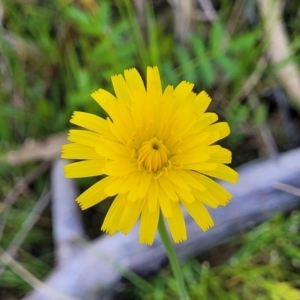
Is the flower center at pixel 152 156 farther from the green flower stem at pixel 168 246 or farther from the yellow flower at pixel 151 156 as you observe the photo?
the green flower stem at pixel 168 246

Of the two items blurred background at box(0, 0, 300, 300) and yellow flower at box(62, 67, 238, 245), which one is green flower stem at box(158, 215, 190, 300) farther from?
blurred background at box(0, 0, 300, 300)

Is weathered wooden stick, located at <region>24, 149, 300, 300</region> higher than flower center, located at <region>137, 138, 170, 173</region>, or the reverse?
flower center, located at <region>137, 138, 170, 173</region>

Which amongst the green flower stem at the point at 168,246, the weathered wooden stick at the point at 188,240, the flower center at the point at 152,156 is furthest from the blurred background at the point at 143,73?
the flower center at the point at 152,156

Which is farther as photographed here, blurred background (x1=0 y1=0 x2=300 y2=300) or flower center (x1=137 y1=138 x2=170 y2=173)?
blurred background (x1=0 y1=0 x2=300 y2=300)

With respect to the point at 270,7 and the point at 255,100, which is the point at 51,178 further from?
the point at 270,7

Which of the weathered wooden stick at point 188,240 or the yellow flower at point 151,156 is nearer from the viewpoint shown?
the yellow flower at point 151,156

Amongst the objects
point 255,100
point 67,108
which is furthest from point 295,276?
point 67,108

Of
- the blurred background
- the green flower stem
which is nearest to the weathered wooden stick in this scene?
the blurred background

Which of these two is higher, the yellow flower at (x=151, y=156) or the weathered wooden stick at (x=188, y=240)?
the yellow flower at (x=151, y=156)
